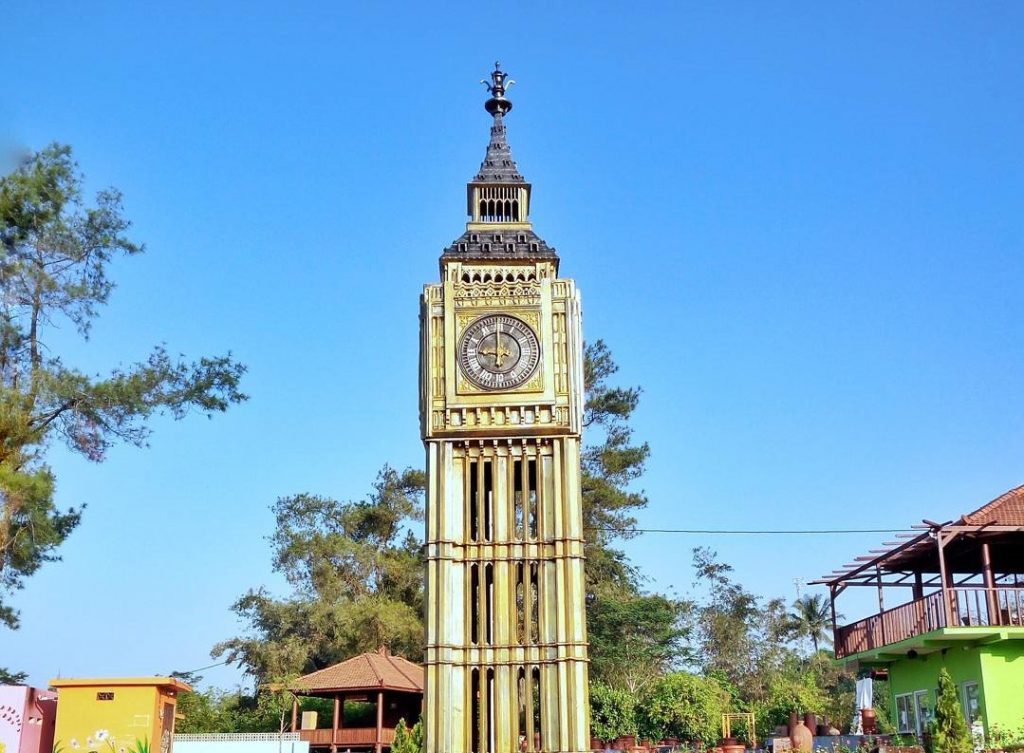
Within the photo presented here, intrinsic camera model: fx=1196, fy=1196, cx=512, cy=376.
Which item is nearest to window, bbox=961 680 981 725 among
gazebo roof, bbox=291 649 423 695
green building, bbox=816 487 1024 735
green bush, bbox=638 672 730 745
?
green building, bbox=816 487 1024 735

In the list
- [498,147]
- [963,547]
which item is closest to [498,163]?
[498,147]

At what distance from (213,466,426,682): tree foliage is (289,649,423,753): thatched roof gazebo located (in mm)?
5907

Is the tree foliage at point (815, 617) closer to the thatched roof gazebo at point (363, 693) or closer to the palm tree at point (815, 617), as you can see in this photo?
the palm tree at point (815, 617)

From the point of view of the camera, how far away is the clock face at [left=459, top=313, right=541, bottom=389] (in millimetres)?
29094

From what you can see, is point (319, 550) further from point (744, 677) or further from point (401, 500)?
point (744, 677)

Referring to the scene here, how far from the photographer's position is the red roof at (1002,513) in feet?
84.1

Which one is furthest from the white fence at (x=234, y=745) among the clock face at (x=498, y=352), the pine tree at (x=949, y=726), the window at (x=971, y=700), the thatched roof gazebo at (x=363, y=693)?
the pine tree at (x=949, y=726)

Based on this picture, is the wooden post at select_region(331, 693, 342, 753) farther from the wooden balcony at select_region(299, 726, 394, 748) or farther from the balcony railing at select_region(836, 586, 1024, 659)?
the balcony railing at select_region(836, 586, 1024, 659)

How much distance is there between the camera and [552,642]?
27.2 metres

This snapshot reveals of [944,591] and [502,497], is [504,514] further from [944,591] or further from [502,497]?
[944,591]

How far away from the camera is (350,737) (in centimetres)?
3988

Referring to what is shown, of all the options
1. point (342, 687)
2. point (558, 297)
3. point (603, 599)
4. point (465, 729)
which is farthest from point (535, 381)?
Result: point (603, 599)

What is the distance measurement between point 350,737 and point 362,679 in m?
2.32

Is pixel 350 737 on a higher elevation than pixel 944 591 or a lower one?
lower
